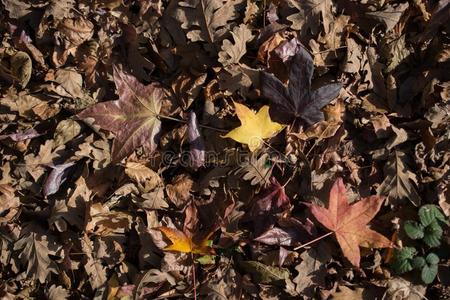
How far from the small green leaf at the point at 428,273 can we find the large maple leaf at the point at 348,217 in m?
0.21

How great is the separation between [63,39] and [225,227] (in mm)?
1144

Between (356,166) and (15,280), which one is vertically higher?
(356,166)

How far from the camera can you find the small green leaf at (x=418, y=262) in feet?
6.11

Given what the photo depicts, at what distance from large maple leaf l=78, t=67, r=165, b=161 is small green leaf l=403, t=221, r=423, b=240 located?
111cm

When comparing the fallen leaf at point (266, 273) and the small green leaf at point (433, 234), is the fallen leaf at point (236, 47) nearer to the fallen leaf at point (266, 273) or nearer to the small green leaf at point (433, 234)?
the fallen leaf at point (266, 273)

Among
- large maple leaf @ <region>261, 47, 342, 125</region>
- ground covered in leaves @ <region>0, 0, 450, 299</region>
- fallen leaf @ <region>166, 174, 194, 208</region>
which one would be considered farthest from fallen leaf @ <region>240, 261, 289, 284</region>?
large maple leaf @ <region>261, 47, 342, 125</region>

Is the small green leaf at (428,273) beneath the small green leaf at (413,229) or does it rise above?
beneath

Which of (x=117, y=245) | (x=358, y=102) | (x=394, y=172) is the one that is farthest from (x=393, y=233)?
(x=117, y=245)

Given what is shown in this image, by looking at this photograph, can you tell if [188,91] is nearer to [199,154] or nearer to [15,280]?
[199,154]

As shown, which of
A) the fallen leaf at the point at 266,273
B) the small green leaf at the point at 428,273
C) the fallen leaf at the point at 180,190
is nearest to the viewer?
the small green leaf at the point at 428,273

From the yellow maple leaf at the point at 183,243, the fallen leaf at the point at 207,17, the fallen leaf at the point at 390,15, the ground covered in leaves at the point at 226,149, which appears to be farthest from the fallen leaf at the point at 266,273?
the fallen leaf at the point at 390,15

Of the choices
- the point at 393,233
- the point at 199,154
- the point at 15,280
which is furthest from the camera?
the point at 15,280

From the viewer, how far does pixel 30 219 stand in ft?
7.24

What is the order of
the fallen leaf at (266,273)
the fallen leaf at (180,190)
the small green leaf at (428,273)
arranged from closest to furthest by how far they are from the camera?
1. the small green leaf at (428,273)
2. the fallen leaf at (266,273)
3. the fallen leaf at (180,190)
